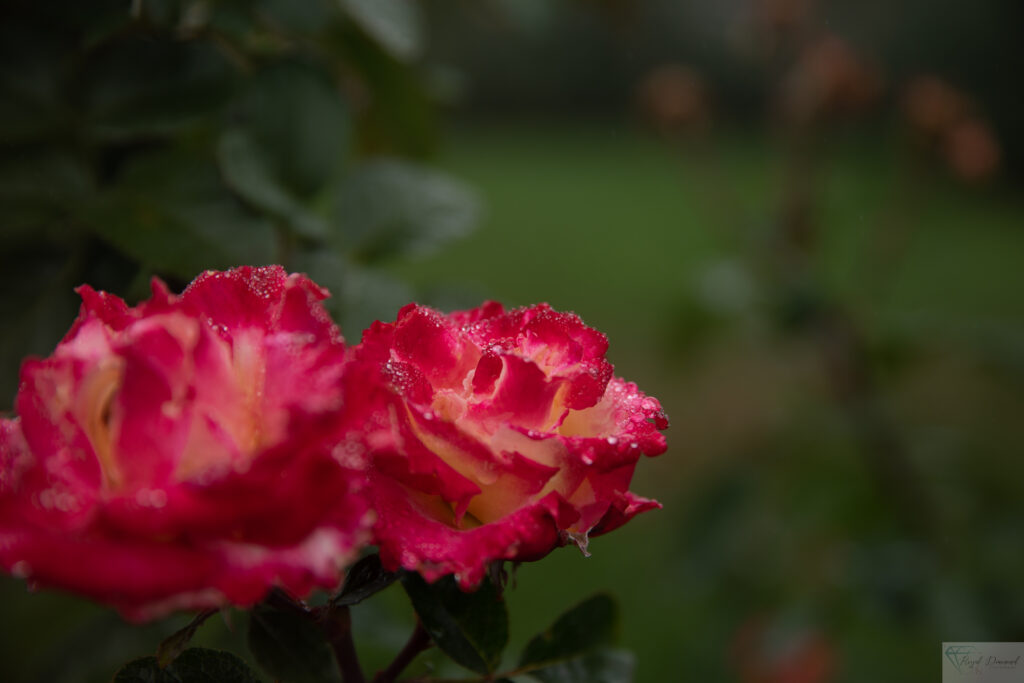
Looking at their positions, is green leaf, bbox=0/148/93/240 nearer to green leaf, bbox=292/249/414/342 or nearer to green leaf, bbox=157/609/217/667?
green leaf, bbox=292/249/414/342

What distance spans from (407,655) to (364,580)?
4cm

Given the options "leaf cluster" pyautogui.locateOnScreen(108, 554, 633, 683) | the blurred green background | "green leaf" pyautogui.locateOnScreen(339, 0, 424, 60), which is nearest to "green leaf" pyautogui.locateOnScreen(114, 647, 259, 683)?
"leaf cluster" pyautogui.locateOnScreen(108, 554, 633, 683)

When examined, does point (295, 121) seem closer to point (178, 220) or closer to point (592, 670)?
point (178, 220)

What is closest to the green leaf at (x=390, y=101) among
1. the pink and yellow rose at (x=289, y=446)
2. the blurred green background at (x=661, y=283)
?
the blurred green background at (x=661, y=283)

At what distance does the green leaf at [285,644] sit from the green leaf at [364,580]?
2 centimetres

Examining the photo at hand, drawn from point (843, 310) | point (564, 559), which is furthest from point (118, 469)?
point (564, 559)

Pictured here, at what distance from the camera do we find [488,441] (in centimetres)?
19

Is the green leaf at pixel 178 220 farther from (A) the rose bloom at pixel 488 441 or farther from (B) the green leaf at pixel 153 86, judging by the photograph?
(A) the rose bloom at pixel 488 441

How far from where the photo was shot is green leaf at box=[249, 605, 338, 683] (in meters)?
0.21

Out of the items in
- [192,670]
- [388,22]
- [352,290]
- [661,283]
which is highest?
[661,283]

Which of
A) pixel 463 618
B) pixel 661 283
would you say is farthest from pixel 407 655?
pixel 661 283

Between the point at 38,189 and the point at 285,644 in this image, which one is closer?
the point at 285,644

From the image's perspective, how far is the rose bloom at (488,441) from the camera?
7.3 inches

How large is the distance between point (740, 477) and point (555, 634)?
2.61 ft
